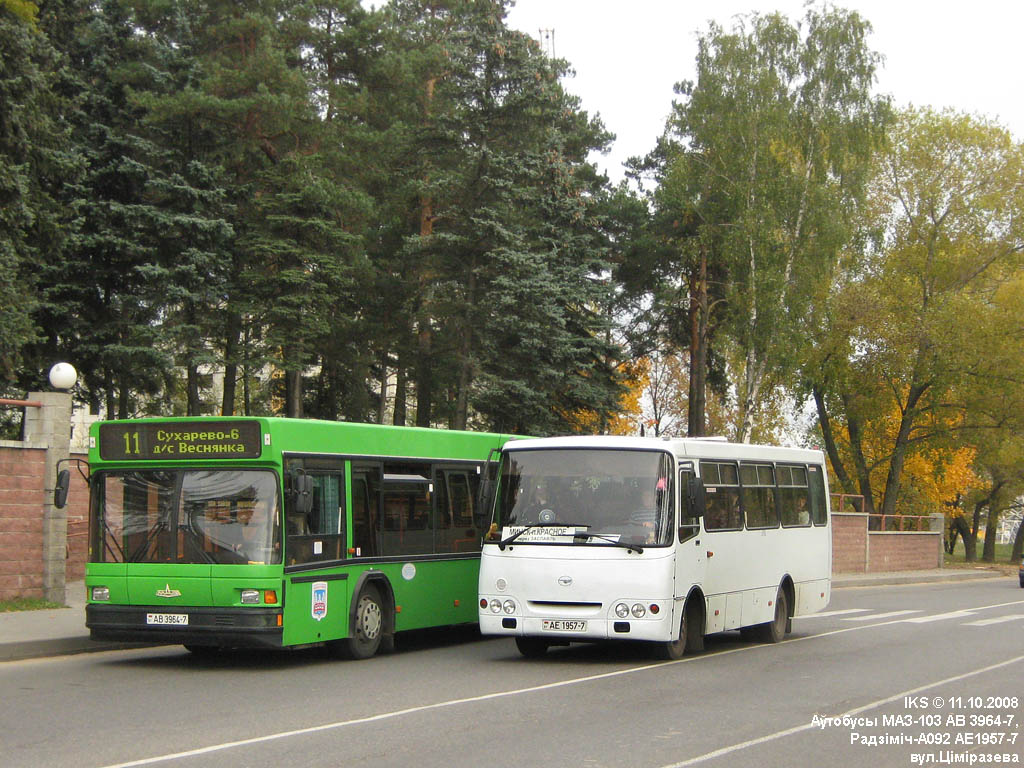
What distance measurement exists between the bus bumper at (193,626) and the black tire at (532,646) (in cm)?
317

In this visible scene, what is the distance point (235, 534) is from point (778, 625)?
8.32 metres

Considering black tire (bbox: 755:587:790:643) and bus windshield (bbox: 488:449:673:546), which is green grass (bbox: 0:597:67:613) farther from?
black tire (bbox: 755:587:790:643)

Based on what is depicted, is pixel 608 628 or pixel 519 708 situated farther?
pixel 608 628

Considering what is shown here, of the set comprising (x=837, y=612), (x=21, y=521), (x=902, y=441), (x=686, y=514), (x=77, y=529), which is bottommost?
(x=837, y=612)

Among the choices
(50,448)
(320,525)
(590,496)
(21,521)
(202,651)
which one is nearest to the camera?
(320,525)

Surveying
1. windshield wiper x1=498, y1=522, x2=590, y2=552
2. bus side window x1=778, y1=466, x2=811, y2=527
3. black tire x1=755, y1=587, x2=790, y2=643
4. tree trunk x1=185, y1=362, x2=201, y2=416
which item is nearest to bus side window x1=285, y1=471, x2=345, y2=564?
windshield wiper x1=498, y1=522, x2=590, y2=552

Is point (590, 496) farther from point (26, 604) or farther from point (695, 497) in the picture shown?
point (26, 604)

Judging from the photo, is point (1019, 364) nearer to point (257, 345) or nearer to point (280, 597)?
point (257, 345)

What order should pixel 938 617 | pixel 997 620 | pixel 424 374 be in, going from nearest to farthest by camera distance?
1. pixel 997 620
2. pixel 938 617
3. pixel 424 374

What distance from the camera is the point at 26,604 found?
18.1 m

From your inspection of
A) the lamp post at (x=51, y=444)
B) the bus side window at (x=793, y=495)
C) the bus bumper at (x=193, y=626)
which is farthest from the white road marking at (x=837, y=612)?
the lamp post at (x=51, y=444)

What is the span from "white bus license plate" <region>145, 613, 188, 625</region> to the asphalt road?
527mm

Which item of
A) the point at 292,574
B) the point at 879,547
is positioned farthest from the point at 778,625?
the point at 879,547

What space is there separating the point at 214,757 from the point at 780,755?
3873 millimetres
